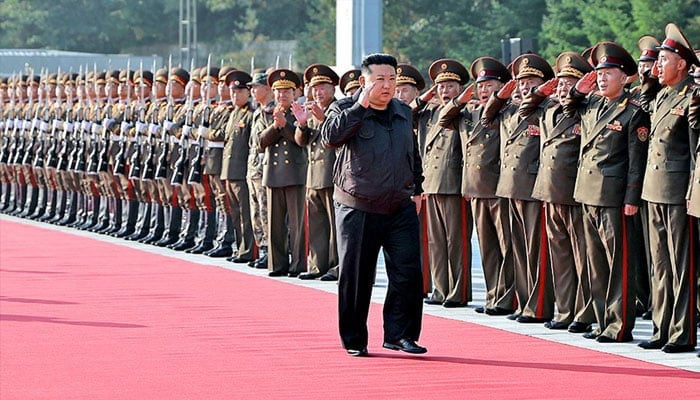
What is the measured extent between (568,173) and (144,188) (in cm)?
890

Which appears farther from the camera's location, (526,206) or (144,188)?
(144,188)

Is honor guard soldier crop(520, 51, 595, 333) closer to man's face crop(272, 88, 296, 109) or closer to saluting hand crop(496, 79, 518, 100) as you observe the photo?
saluting hand crop(496, 79, 518, 100)

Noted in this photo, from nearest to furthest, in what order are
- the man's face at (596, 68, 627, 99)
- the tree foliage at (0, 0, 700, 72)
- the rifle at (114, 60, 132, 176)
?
the man's face at (596, 68, 627, 99)
the rifle at (114, 60, 132, 176)
the tree foliage at (0, 0, 700, 72)

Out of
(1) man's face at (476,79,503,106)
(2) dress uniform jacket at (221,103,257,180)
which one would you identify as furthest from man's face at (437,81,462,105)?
(2) dress uniform jacket at (221,103,257,180)

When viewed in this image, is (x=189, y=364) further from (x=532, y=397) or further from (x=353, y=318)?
(x=532, y=397)

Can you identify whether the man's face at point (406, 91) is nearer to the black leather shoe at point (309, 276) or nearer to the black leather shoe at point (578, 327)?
the black leather shoe at point (309, 276)

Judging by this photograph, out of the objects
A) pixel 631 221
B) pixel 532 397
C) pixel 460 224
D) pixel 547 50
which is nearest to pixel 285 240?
pixel 460 224

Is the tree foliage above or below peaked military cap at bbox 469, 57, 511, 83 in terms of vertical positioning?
above

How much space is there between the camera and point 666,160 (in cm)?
955

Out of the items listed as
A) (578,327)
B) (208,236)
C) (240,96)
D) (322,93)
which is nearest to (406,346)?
(578,327)

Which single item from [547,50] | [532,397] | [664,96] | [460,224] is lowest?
[532,397]

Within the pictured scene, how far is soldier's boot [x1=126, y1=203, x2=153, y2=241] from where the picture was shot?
18922 millimetres

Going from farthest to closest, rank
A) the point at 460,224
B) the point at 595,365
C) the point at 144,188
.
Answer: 1. the point at 144,188
2. the point at 460,224
3. the point at 595,365

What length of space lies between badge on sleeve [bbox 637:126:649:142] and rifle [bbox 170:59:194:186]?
789 cm
